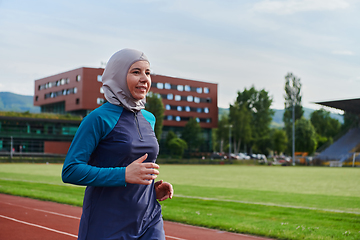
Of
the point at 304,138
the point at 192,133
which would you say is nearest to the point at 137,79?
the point at 192,133

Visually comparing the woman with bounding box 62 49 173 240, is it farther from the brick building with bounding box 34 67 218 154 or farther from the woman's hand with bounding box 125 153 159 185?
the brick building with bounding box 34 67 218 154

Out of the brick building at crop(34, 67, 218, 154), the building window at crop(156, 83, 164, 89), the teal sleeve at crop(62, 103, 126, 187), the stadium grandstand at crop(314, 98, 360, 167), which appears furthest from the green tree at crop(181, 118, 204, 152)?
the teal sleeve at crop(62, 103, 126, 187)

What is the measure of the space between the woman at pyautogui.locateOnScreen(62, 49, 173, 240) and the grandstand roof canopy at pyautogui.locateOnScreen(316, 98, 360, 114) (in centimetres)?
6945

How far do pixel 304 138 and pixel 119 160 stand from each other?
92119mm

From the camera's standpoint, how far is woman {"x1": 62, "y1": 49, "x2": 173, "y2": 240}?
238cm

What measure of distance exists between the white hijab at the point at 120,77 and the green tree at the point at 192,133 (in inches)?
3562

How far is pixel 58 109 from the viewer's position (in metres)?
91.8

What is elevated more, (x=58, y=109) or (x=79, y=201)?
(x=58, y=109)

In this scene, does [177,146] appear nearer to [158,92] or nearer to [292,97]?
[158,92]

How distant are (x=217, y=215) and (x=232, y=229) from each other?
2.06 meters

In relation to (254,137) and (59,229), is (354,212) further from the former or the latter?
(254,137)

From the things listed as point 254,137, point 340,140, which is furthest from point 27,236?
point 254,137

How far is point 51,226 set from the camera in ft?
30.9

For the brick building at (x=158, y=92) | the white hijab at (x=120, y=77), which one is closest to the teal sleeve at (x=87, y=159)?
the white hijab at (x=120, y=77)
